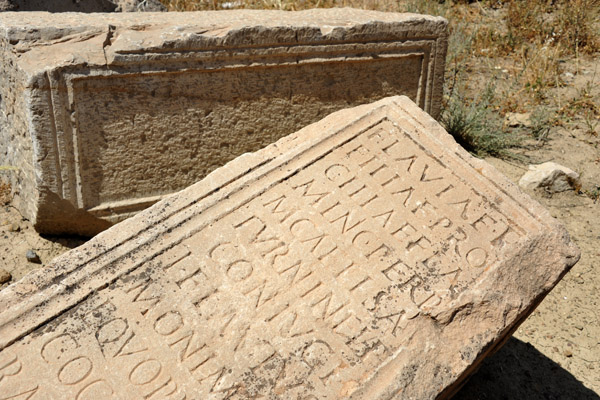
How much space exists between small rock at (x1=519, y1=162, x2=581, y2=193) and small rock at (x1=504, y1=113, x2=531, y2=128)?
72 cm

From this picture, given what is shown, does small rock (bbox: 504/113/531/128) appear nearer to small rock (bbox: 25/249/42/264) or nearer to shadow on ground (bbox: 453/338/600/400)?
shadow on ground (bbox: 453/338/600/400)

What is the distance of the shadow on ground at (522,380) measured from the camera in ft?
9.23

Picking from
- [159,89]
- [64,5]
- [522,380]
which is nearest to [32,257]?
[159,89]

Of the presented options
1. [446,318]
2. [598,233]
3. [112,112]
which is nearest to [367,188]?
[446,318]

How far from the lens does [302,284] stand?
206cm

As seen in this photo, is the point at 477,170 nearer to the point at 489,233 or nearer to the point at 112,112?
the point at 489,233

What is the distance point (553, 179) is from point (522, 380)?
60.4 inches

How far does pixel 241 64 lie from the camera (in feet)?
9.91

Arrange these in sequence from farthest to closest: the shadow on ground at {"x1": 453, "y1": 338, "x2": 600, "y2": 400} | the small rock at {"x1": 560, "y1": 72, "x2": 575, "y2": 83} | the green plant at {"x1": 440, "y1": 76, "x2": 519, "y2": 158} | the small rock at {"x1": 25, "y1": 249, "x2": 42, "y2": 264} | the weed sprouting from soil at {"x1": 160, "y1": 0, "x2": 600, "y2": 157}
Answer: the small rock at {"x1": 560, "y1": 72, "x2": 575, "y2": 83}, the weed sprouting from soil at {"x1": 160, "y1": 0, "x2": 600, "y2": 157}, the green plant at {"x1": 440, "y1": 76, "x2": 519, "y2": 158}, the small rock at {"x1": 25, "y1": 249, "x2": 42, "y2": 264}, the shadow on ground at {"x1": 453, "y1": 338, "x2": 600, "y2": 400}

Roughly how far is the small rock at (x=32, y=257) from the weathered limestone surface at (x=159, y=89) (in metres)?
0.13

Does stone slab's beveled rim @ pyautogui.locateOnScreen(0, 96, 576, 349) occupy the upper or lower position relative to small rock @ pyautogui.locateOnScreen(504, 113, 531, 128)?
upper

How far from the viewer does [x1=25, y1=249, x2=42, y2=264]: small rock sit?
9.79 ft

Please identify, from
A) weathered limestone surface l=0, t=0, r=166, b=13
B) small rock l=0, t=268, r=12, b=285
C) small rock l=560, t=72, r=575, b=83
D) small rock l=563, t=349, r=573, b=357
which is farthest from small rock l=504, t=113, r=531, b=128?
small rock l=0, t=268, r=12, b=285

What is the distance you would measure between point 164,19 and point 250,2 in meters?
2.36
